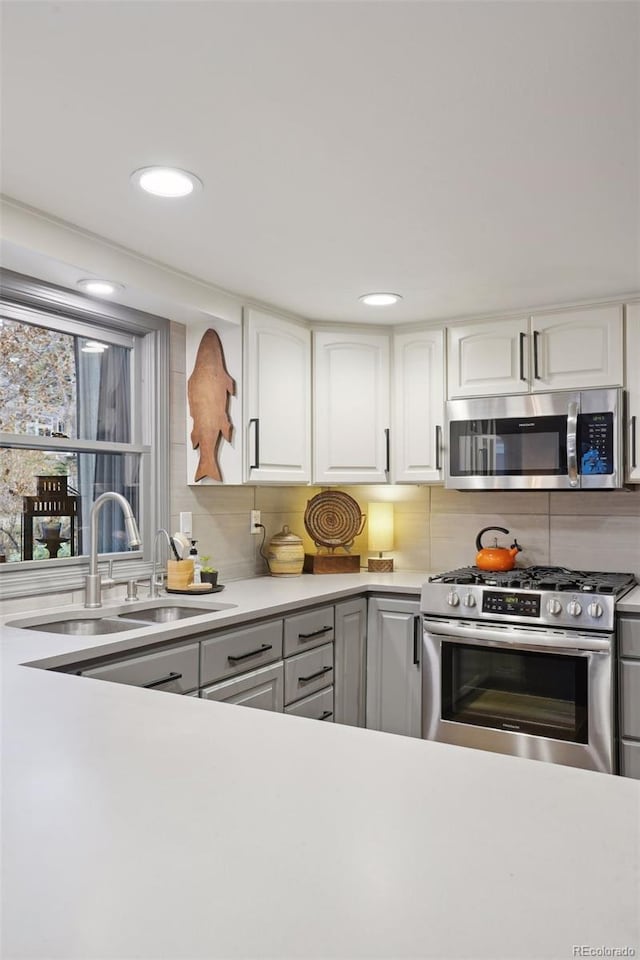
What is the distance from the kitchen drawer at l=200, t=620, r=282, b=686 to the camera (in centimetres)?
238

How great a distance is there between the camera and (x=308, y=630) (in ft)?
9.58

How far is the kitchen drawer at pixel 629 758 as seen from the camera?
8.87ft

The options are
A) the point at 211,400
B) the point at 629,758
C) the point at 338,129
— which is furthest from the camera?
the point at 211,400

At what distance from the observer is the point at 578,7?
4.33ft

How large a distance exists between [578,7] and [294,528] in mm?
3019

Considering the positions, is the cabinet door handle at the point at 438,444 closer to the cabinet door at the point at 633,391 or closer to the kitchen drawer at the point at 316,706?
the cabinet door at the point at 633,391

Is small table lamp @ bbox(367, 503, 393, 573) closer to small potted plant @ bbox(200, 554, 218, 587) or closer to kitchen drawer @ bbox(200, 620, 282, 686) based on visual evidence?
small potted plant @ bbox(200, 554, 218, 587)

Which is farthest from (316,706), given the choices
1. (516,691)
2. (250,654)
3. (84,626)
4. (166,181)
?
(166,181)

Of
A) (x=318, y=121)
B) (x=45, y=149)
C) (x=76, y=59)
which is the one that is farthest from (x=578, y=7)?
(x=45, y=149)

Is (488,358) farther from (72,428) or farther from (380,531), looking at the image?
(72,428)

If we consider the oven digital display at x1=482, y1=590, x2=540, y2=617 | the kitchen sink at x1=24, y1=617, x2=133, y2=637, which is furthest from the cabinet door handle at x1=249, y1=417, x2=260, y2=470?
the oven digital display at x1=482, y1=590, x2=540, y2=617

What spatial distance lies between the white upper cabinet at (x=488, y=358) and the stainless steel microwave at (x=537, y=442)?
69mm

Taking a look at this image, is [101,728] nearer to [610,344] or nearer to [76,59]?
[76,59]

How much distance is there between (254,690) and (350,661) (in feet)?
2.36
